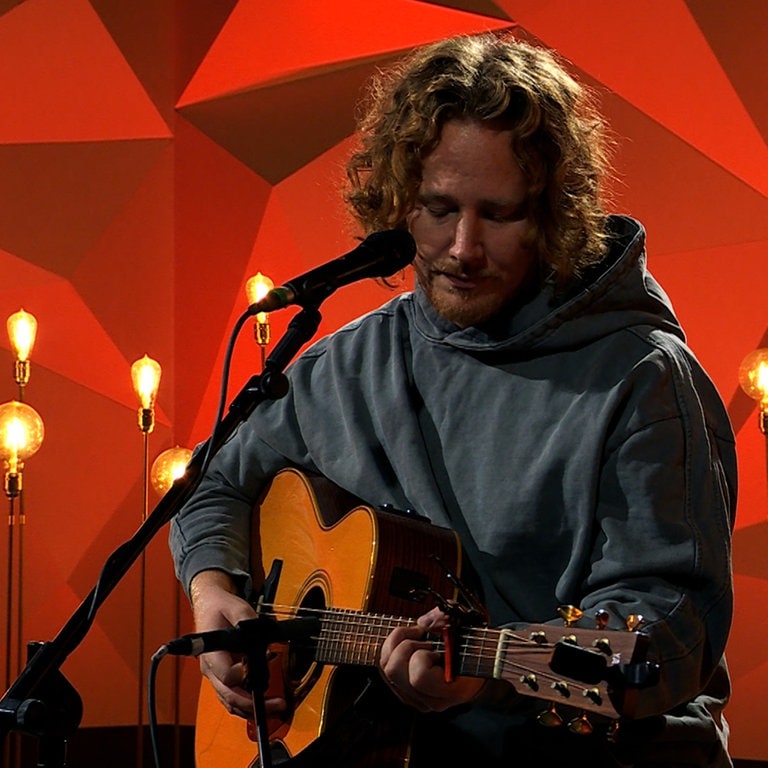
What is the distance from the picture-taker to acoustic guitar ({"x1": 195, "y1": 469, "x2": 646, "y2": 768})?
168 cm

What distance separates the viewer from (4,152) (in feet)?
20.8

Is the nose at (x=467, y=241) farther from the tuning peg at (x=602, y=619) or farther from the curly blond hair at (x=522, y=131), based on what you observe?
the tuning peg at (x=602, y=619)

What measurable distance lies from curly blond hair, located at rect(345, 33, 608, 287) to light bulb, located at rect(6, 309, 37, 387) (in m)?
3.67

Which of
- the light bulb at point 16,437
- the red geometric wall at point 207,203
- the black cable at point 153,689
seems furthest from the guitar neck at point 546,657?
the red geometric wall at point 207,203

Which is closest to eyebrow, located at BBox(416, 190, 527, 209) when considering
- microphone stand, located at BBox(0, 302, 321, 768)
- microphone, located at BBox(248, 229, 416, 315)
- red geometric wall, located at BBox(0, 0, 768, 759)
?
microphone, located at BBox(248, 229, 416, 315)

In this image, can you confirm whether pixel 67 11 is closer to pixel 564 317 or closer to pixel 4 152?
pixel 4 152

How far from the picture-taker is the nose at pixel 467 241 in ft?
6.88

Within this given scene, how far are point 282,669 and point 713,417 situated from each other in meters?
0.80

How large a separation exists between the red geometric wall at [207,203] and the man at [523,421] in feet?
12.3

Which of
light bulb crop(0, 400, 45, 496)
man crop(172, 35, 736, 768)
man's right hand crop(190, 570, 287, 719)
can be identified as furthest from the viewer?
light bulb crop(0, 400, 45, 496)

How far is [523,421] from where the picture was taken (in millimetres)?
2129

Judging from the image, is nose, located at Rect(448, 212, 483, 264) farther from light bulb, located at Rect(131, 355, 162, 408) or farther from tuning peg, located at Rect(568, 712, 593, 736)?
light bulb, located at Rect(131, 355, 162, 408)

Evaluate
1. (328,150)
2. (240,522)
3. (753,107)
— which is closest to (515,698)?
(240,522)

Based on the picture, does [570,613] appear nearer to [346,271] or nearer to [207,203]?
[346,271]
